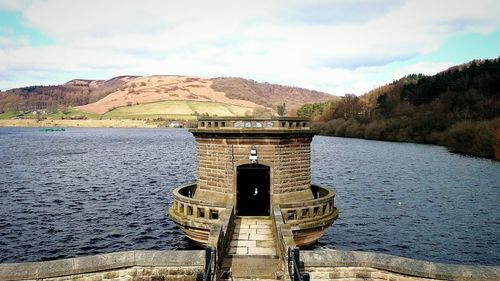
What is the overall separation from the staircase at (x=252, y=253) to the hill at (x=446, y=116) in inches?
1978

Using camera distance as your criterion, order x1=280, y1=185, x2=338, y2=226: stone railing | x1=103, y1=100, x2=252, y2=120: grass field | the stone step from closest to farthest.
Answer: the stone step
x1=280, y1=185, x2=338, y2=226: stone railing
x1=103, y1=100, x2=252, y2=120: grass field

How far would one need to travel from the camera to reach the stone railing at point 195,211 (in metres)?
15.3

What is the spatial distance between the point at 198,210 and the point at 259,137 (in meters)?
3.94

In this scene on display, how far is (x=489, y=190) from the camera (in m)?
35.1

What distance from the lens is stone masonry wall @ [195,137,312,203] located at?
15562mm

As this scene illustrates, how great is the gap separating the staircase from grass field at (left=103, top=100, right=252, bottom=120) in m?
146

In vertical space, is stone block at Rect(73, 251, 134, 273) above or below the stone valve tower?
below

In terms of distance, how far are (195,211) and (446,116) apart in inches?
2947

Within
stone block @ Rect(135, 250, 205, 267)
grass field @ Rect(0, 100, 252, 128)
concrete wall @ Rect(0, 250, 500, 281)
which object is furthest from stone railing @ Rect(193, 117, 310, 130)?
grass field @ Rect(0, 100, 252, 128)

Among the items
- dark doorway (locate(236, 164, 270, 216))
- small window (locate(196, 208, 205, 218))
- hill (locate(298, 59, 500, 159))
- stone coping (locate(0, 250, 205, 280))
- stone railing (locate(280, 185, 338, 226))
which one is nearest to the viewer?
stone coping (locate(0, 250, 205, 280))

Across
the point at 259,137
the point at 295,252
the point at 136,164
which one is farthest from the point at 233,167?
the point at 136,164

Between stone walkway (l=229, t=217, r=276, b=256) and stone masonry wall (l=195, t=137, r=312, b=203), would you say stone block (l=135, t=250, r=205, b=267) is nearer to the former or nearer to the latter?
stone walkway (l=229, t=217, r=276, b=256)

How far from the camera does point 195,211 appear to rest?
621 inches

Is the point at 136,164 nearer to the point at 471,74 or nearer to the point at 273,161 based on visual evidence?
the point at 273,161
